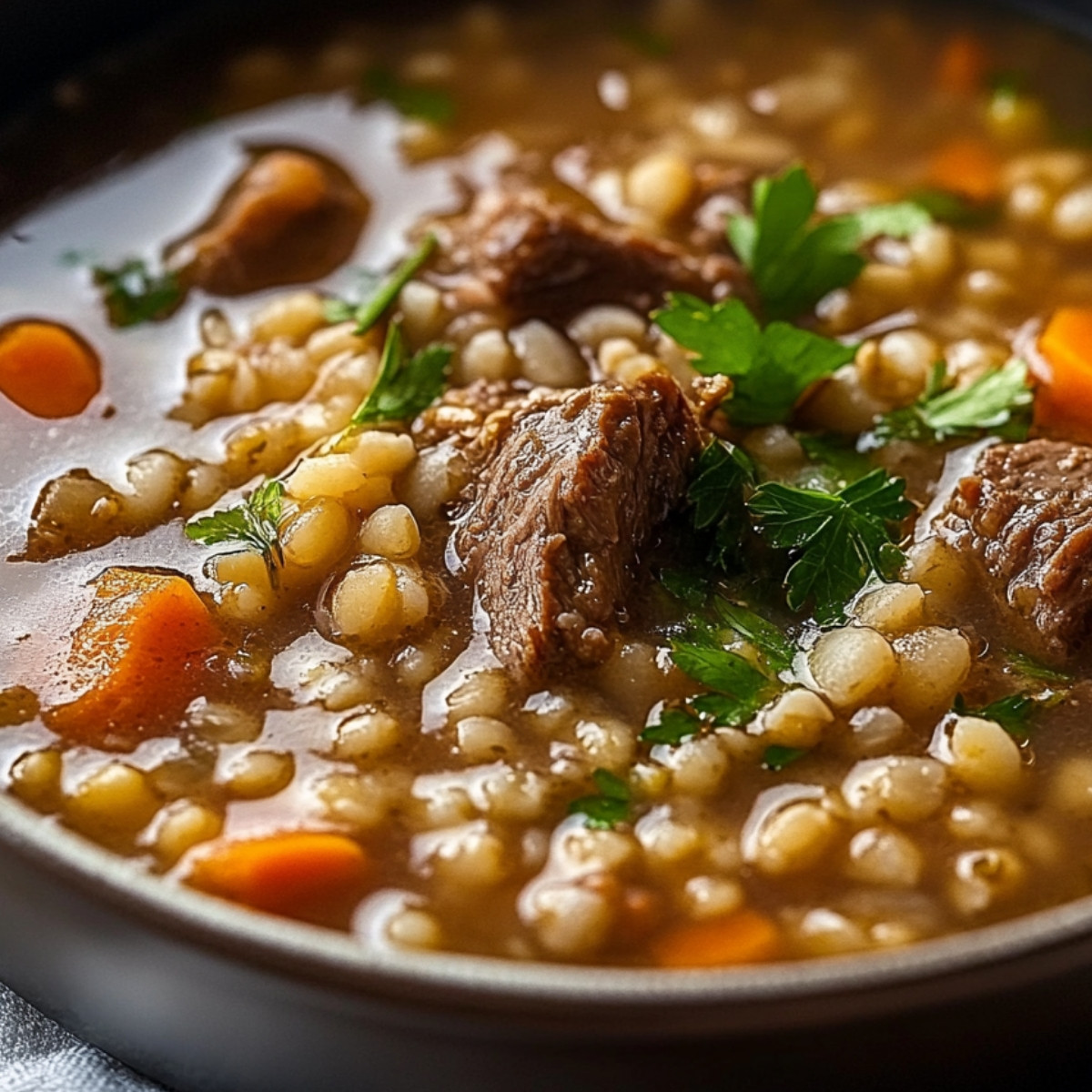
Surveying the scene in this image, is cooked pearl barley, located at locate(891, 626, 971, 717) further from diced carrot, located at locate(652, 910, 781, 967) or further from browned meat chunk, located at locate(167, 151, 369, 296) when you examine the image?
browned meat chunk, located at locate(167, 151, 369, 296)

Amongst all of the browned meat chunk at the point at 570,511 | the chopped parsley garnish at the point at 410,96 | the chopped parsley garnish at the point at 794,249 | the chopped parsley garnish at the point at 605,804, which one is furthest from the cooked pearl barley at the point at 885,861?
the chopped parsley garnish at the point at 410,96

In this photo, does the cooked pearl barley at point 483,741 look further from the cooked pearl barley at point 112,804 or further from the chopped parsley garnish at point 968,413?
the chopped parsley garnish at point 968,413

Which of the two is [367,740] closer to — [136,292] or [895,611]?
[895,611]

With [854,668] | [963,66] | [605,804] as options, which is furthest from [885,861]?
[963,66]

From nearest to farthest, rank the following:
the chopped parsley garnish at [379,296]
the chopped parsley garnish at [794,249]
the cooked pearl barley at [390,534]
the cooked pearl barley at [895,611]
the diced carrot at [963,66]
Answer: the cooked pearl barley at [895,611]
the cooked pearl barley at [390,534]
the chopped parsley garnish at [379,296]
the chopped parsley garnish at [794,249]
the diced carrot at [963,66]

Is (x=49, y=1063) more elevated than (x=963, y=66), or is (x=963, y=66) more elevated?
(x=963, y=66)

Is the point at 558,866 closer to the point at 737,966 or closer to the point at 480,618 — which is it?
the point at 737,966
